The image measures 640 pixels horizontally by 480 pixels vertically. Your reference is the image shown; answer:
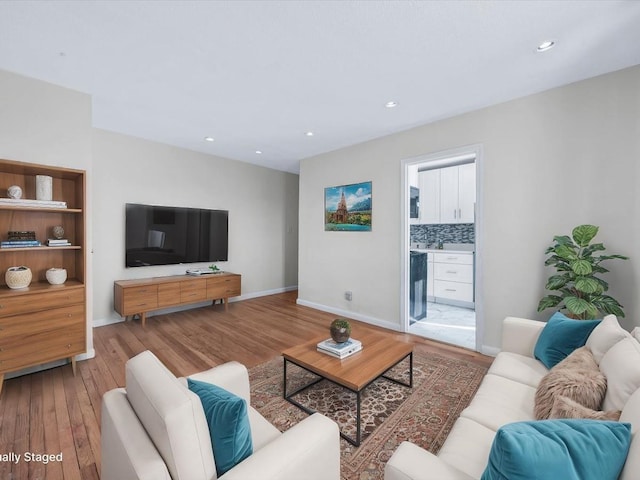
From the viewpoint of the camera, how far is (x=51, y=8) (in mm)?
1771

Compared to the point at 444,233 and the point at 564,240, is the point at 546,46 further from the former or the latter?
the point at 444,233

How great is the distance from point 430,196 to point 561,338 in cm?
394

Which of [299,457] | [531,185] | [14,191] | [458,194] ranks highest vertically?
[458,194]

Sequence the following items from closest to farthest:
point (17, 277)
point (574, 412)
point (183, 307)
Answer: point (574, 412) < point (17, 277) < point (183, 307)

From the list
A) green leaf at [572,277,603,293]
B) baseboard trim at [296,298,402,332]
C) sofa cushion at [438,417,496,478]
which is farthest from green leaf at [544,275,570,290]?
baseboard trim at [296,298,402,332]

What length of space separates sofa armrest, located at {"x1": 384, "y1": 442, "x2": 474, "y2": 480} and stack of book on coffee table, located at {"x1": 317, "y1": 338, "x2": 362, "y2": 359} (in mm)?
1112

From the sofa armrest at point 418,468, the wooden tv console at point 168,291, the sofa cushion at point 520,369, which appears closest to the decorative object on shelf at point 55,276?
the wooden tv console at point 168,291

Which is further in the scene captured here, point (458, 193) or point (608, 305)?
point (458, 193)

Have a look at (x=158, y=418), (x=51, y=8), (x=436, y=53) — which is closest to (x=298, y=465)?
(x=158, y=418)

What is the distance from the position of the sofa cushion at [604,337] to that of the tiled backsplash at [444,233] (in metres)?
3.84

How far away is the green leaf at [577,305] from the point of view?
2.17 m

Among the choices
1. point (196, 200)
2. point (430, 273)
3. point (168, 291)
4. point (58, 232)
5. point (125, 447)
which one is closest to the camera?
point (125, 447)

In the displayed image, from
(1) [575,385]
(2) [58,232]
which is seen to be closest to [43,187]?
(2) [58,232]

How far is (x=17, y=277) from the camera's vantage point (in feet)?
7.98
